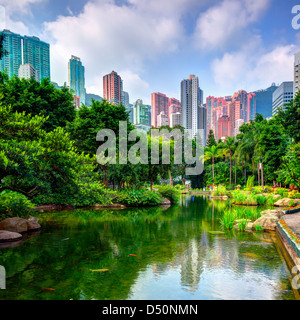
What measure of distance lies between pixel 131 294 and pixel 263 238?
6568mm

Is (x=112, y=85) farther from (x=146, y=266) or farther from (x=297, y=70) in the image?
(x=146, y=266)

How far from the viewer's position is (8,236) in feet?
30.7

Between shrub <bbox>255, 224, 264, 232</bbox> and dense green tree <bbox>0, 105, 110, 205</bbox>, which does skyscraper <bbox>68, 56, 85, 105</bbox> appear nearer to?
shrub <bbox>255, 224, 264, 232</bbox>

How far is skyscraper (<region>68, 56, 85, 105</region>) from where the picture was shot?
13875cm

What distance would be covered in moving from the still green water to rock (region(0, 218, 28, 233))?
82 centimetres

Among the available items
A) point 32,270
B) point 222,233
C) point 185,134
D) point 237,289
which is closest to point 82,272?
point 32,270

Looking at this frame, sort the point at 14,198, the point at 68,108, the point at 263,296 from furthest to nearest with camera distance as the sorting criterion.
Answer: the point at 68,108, the point at 14,198, the point at 263,296

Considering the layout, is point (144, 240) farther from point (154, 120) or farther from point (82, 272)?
point (154, 120)

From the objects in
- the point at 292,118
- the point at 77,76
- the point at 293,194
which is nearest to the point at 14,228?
the point at 292,118

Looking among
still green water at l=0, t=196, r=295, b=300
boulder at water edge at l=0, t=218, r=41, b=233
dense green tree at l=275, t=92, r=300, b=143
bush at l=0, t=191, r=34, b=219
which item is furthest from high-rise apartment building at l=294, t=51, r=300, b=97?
boulder at water edge at l=0, t=218, r=41, b=233

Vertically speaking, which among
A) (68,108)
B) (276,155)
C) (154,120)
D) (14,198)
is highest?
(154,120)

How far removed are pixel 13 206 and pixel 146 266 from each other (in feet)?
24.0

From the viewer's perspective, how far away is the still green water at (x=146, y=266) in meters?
5.19

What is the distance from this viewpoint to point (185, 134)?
49938 millimetres
